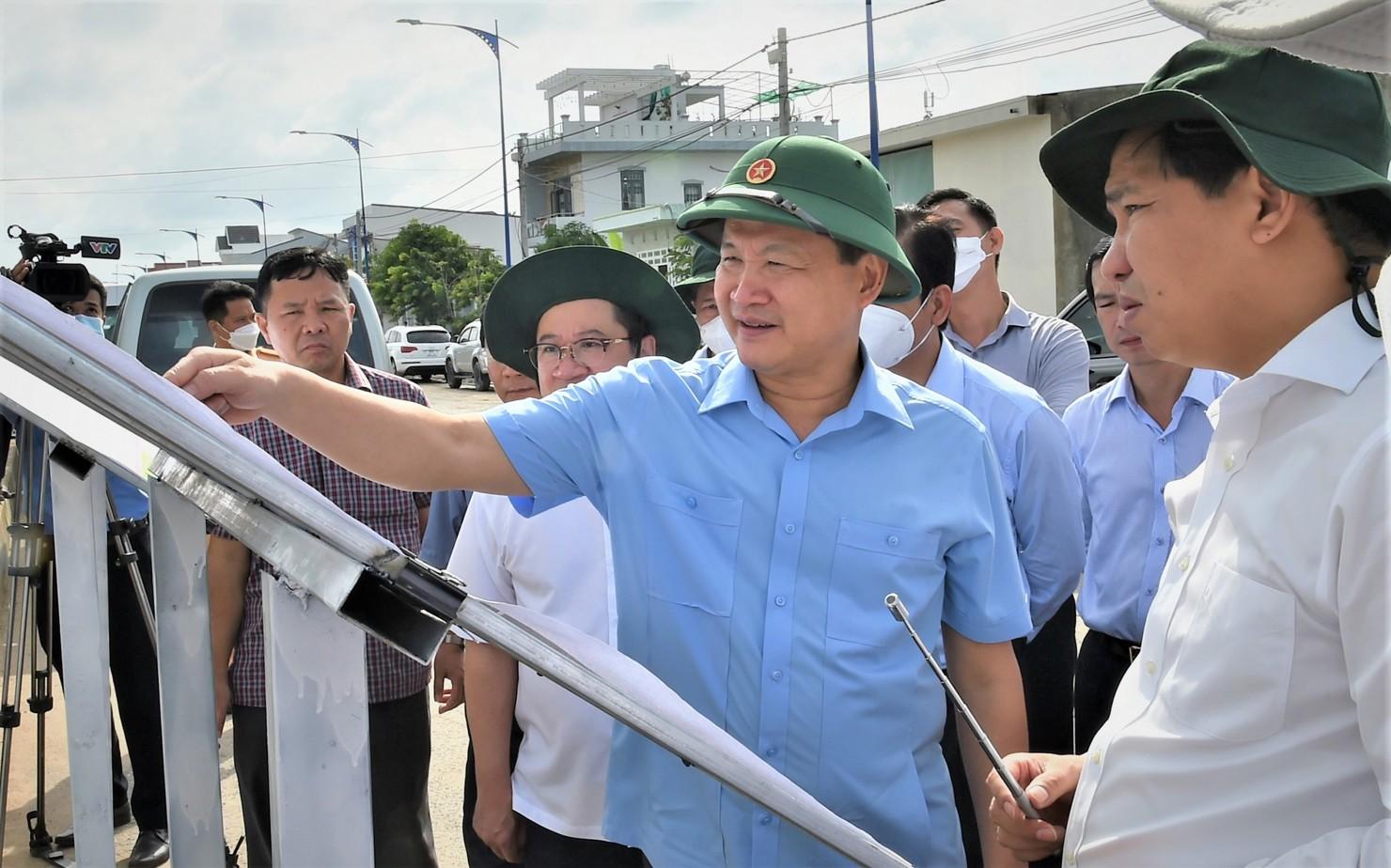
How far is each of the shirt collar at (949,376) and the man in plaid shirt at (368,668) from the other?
5.07 ft

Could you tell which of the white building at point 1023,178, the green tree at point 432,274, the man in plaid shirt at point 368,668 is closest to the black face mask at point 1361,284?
the man in plaid shirt at point 368,668

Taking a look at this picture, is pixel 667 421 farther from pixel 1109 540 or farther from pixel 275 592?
pixel 1109 540

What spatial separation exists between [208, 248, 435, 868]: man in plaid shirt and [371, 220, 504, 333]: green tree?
3951cm

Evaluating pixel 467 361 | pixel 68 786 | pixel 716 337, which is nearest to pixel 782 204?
pixel 716 337

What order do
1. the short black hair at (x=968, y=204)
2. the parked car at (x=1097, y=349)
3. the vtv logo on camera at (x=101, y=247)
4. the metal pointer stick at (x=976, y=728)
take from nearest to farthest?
the metal pointer stick at (x=976, y=728) < the short black hair at (x=968, y=204) < the vtv logo on camera at (x=101, y=247) < the parked car at (x=1097, y=349)

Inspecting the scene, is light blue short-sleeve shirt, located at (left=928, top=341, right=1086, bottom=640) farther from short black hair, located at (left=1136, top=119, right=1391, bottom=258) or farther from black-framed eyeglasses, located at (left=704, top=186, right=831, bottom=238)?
short black hair, located at (left=1136, top=119, right=1391, bottom=258)

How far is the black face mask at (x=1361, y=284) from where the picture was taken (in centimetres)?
123

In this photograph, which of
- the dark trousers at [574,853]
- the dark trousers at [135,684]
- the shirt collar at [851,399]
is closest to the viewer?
the shirt collar at [851,399]

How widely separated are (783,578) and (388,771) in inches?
64.2

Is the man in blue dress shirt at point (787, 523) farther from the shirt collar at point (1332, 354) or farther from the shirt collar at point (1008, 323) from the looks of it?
the shirt collar at point (1008, 323)

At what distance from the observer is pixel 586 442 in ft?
6.01

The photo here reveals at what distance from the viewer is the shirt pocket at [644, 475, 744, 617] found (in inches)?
69.2

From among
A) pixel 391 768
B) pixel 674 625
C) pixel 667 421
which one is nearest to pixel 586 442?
pixel 667 421

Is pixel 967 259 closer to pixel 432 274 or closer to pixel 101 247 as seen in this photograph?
pixel 101 247
